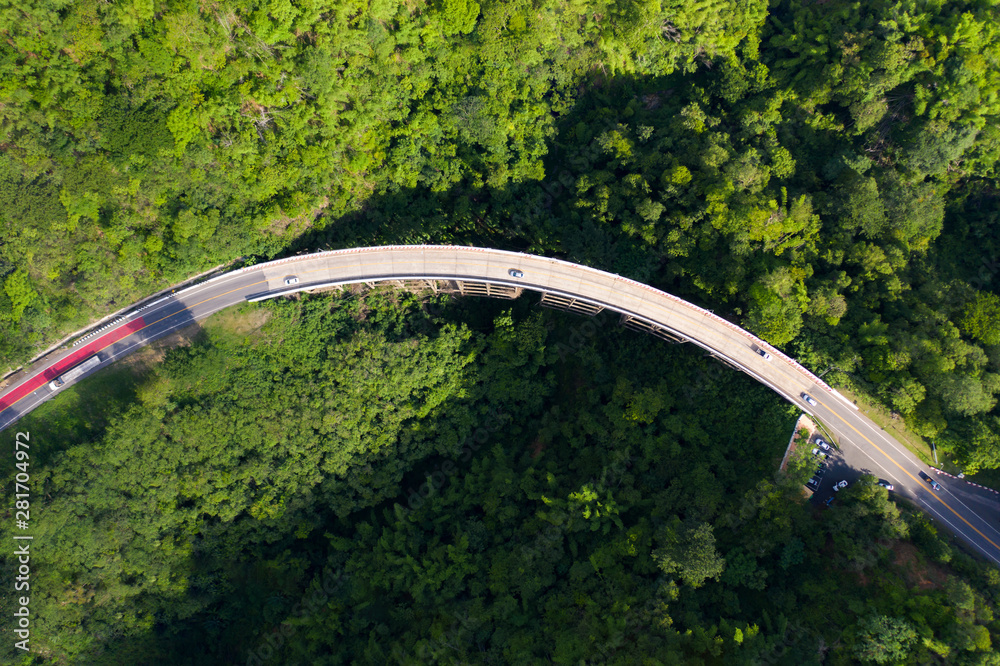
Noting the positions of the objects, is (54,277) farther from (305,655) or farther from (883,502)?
(883,502)

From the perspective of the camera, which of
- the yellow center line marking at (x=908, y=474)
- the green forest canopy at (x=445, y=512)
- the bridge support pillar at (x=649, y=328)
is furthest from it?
the bridge support pillar at (x=649, y=328)

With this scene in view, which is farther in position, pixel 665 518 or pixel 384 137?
pixel 384 137

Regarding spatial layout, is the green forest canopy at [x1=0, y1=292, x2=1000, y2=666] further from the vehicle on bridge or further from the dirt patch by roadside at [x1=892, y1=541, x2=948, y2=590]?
the vehicle on bridge

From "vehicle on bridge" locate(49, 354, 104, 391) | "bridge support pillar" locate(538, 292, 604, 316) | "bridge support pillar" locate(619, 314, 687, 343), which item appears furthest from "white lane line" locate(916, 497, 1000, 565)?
"vehicle on bridge" locate(49, 354, 104, 391)

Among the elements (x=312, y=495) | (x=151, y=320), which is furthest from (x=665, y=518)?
(x=151, y=320)

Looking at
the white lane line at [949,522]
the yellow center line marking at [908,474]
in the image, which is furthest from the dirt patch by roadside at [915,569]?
the yellow center line marking at [908,474]

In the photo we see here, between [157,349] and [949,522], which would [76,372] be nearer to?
[157,349]

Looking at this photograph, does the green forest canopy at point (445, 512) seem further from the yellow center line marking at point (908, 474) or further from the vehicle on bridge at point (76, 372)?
the yellow center line marking at point (908, 474)
